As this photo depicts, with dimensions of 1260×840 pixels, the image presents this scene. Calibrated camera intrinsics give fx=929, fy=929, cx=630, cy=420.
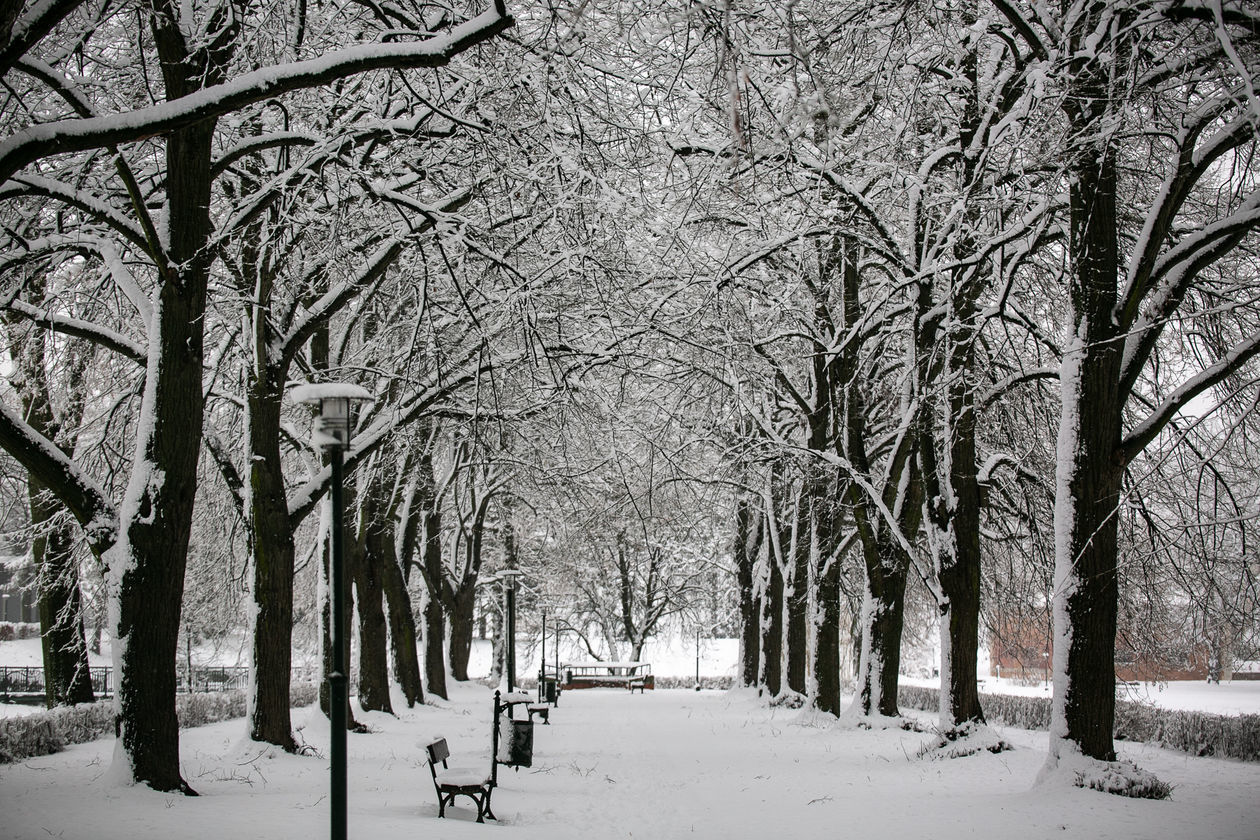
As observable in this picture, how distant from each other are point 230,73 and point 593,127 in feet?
12.9

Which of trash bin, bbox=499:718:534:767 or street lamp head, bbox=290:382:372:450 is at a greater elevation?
street lamp head, bbox=290:382:372:450

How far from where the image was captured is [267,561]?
11.7 m

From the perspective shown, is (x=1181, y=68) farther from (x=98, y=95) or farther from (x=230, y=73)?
(x=98, y=95)

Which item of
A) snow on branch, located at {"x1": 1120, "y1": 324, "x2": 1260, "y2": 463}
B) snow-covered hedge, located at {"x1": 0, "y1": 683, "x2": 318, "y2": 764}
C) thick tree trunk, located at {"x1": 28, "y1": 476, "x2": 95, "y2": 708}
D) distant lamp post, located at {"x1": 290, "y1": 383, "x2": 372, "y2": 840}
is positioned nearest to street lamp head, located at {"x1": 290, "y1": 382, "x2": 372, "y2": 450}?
distant lamp post, located at {"x1": 290, "y1": 383, "x2": 372, "y2": 840}

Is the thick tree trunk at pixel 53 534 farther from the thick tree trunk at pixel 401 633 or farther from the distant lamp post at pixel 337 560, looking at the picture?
the distant lamp post at pixel 337 560

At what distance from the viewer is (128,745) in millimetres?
8250

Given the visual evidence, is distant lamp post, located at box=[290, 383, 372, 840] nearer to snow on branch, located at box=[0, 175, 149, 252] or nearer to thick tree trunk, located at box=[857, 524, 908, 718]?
snow on branch, located at box=[0, 175, 149, 252]

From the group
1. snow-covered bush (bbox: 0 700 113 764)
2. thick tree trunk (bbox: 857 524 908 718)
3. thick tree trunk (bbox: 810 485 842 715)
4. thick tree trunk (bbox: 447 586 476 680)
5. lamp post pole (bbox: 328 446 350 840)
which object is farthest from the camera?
thick tree trunk (bbox: 447 586 476 680)

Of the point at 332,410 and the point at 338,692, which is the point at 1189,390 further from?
the point at 338,692

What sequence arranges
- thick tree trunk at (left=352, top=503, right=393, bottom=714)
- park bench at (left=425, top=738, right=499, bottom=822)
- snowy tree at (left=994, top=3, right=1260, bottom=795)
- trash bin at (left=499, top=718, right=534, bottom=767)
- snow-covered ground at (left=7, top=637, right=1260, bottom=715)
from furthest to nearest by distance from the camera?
snow-covered ground at (left=7, top=637, right=1260, bottom=715) → thick tree trunk at (left=352, top=503, right=393, bottom=714) → trash bin at (left=499, top=718, right=534, bottom=767) → park bench at (left=425, top=738, right=499, bottom=822) → snowy tree at (left=994, top=3, right=1260, bottom=795)

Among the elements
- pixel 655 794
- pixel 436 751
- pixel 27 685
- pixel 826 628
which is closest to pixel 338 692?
pixel 436 751

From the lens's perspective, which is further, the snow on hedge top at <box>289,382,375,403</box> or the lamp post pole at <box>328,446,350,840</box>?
the snow on hedge top at <box>289,382,375,403</box>

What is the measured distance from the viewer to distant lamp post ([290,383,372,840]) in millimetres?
5857

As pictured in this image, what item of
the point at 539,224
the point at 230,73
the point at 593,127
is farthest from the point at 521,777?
the point at 230,73
